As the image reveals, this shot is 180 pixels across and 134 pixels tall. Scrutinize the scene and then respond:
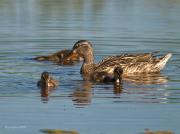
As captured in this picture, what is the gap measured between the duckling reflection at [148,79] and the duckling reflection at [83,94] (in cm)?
99

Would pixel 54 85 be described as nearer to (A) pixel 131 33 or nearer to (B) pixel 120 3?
(A) pixel 131 33

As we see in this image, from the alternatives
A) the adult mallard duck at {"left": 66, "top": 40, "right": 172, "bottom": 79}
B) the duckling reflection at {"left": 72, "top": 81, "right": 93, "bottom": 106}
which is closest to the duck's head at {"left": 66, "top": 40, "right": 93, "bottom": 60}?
the adult mallard duck at {"left": 66, "top": 40, "right": 172, "bottom": 79}

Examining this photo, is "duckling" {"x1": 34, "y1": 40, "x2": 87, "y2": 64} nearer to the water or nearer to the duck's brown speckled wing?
the water

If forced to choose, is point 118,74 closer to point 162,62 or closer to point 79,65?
point 162,62

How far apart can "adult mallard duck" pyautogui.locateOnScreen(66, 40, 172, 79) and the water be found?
0.28 m

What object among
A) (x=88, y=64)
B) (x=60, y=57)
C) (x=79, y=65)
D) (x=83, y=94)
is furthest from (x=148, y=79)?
(x=60, y=57)

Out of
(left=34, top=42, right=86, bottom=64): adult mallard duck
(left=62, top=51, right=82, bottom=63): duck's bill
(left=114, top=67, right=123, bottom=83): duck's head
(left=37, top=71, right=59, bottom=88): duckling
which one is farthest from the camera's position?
(left=62, top=51, right=82, bottom=63): duck's bill

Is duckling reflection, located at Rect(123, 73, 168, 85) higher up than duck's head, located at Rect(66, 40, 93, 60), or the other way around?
duck's head, located at Rect(66, 40, 93, 60)

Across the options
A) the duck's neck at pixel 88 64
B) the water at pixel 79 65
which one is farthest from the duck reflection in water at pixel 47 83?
the duck's neck at pixel 88 64

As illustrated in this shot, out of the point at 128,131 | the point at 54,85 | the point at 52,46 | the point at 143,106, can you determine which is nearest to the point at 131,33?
the point at 52,46

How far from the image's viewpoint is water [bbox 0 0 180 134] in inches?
454

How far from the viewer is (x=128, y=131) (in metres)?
10.9

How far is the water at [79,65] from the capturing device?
11539 mm

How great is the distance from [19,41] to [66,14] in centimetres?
600
